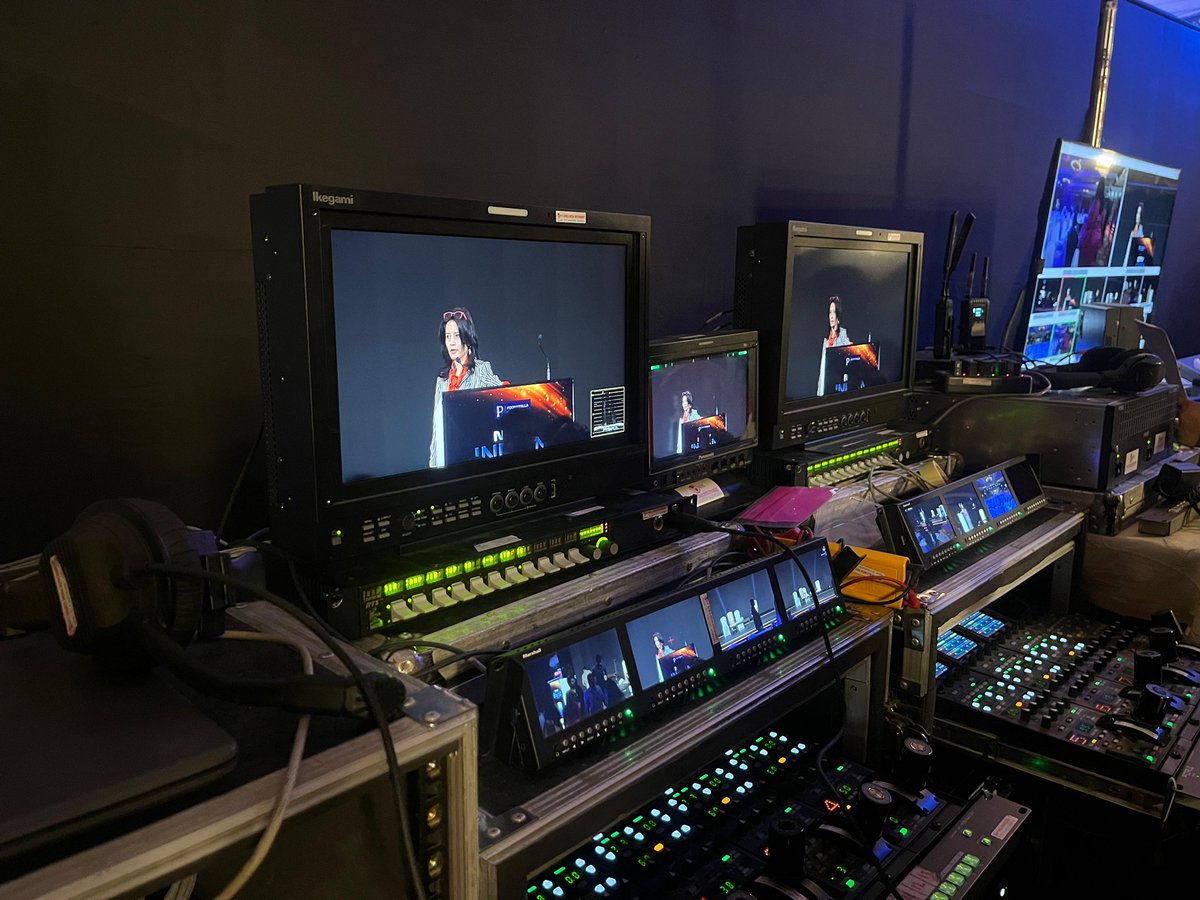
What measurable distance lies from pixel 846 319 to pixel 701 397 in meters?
0.54

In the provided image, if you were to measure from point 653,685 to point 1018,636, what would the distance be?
1.20 meters

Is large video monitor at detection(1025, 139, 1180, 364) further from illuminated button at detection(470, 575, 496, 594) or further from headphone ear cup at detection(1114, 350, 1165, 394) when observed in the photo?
illuminated button at detection(470, 575, 496, 594)

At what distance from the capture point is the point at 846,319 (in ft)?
6.66

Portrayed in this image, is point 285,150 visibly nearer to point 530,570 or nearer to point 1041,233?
point 530,570

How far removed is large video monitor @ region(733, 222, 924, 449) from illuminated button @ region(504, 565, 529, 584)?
835 millimetres

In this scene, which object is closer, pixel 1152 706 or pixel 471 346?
pixel 471 346

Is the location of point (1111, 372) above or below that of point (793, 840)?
above

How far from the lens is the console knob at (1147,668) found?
1631mm

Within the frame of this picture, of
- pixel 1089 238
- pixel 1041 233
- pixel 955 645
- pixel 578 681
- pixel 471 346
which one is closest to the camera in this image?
pixel 578 681

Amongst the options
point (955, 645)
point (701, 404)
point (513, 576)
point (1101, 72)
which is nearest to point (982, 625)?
point (955, 645)

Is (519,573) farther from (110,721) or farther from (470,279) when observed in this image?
(110,721)

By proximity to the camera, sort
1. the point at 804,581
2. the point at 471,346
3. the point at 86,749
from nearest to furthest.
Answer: the point at 86,749, the point at 471,346, the point at 804,581

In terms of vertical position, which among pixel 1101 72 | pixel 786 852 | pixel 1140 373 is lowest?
pixel 786 852

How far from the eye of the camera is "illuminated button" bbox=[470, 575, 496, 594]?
117 cm
